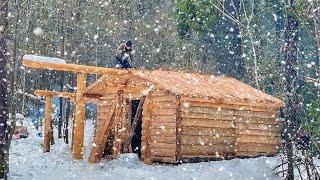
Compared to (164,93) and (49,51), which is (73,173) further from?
(49,51)

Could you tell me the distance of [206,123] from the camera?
54.3 ft

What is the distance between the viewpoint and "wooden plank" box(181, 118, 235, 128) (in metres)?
16.1

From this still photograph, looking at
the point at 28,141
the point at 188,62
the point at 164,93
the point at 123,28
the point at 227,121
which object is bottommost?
the point at 28,141

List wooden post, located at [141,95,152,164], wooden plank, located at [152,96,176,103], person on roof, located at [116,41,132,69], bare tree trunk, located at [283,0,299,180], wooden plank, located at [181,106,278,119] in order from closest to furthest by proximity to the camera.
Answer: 1. bare tree trunk, located at [283,0,299,180]
2. wooden plank, located at [152,96,176,103]
3. wooden plank, located at [181,106,278,119]
4. wooden post, located at [141,95,152,164]
5. person on roof, located at [116,41,132,69]

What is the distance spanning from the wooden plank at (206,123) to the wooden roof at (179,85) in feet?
3.02

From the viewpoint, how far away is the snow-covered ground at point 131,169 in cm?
1398

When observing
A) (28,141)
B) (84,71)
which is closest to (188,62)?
(28,141)

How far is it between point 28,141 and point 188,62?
12042mm

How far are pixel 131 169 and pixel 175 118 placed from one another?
2.44 m

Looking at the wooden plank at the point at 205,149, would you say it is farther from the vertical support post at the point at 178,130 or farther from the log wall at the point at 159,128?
the log wall at the point at 159,128

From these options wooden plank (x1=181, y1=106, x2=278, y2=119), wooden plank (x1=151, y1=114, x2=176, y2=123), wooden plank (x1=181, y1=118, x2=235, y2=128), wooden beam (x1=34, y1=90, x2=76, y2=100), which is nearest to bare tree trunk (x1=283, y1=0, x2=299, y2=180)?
wooden plank (x1=181, y1=118, x2=235, y2=128)

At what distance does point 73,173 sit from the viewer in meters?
14.4

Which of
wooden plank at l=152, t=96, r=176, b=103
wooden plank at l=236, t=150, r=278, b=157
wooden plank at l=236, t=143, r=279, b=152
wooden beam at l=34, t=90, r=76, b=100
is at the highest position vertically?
wooden beam at l=34, t=90, r=76, b=100

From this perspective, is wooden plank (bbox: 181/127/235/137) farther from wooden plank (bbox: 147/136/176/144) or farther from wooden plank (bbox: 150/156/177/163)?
wooden plank (bbox: 150/156/177/163)
